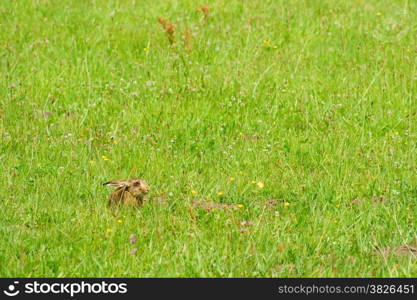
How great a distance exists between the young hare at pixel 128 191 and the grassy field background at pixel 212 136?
129mm

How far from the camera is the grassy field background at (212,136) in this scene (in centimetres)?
646

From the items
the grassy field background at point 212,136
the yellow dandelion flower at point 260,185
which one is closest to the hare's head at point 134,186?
the grassy field background at point 212,136

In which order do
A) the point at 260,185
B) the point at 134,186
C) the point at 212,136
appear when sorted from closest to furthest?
the point at 134,186 < the point at 260,185 < the point at 212,136

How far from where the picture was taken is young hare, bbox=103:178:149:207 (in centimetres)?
702

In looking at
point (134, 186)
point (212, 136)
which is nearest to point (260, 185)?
point (134, 186)

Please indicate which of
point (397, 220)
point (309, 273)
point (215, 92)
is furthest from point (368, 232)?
point (215, 92)

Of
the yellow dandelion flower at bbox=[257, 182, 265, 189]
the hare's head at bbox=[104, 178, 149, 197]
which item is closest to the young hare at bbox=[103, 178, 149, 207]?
the hare's head at bbox=[104, 178, 149, 197]

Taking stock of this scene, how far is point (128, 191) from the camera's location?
277 inches

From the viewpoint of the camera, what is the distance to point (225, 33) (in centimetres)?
1186

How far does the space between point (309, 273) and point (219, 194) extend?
1657 mm

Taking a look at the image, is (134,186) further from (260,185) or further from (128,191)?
(260,185)

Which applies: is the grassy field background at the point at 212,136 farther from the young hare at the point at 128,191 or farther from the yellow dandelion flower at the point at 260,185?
the young hare at the point at 128,191

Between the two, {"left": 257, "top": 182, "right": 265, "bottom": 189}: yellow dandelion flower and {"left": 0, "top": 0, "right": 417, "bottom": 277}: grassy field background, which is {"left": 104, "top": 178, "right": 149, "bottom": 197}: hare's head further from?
{"left": 257, "top": 182, "right": 265, "bottom": 189}: yellow dandelion flower

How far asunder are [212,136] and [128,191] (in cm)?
212
